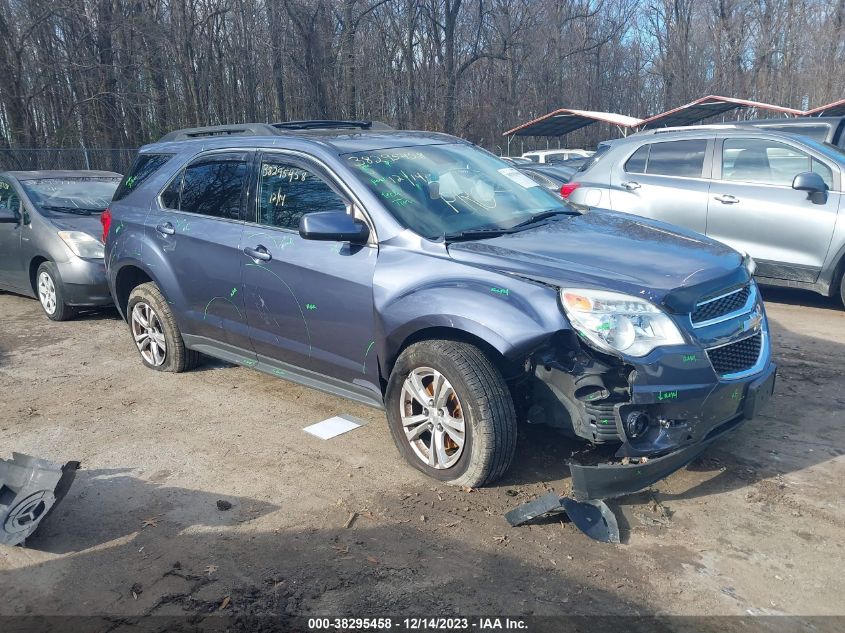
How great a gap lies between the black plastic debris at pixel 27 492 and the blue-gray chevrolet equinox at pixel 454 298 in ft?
5.14

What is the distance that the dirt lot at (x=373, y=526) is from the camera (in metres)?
3.07

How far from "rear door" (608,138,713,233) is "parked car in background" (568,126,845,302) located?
1cm

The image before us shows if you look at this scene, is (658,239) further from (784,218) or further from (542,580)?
(784,218)

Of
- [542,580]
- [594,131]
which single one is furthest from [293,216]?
[594,131]

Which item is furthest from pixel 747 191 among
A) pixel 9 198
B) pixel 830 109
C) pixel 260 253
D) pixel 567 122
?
pixel 567 122

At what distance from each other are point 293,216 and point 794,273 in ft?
17.5

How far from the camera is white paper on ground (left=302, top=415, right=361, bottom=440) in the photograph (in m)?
4.82

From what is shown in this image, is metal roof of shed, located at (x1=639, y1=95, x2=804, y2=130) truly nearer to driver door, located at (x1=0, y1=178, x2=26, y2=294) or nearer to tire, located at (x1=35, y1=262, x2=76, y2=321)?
driver door, located at (x1=0, y1=178, x2=26, y2=294)

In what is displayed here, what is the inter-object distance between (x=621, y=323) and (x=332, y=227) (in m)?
1.69

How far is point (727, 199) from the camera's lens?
307 inches

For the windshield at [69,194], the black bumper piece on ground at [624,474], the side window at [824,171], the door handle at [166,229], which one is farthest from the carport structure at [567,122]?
the black bumper piece on ground at [624,474]

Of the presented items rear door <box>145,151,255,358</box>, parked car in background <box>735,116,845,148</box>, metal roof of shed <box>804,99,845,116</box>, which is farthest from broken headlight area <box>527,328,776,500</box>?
metal roof of shed <box>804,99,845,116</box>

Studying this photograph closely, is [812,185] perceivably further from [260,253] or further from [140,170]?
[140,170]

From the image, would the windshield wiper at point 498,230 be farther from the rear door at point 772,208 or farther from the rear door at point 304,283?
the rear door at point 772,208
